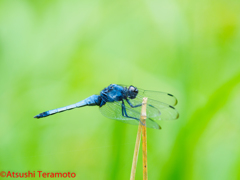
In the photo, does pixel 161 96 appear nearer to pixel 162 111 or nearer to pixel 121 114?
pixel 162 111

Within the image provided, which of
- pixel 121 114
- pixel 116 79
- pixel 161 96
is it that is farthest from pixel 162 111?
pixel 116 79

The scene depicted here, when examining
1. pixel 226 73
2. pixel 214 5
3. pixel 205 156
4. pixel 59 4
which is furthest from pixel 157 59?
pixel 59 4

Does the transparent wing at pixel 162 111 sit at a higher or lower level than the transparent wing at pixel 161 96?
lower

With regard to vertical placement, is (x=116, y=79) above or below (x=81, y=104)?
above

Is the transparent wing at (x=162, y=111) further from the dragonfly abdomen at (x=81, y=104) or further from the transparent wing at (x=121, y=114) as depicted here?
the dragonfly abdomen at (x=81, y=104)

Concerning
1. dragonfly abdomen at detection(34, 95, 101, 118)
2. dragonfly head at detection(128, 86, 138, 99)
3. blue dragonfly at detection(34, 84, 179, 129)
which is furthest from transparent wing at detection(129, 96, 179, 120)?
dragonfly abdomen at detection(34, 95, 101, 118)

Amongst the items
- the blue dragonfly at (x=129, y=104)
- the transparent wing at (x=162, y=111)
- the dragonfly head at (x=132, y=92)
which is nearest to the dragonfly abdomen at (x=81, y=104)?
the blue dragonfly at (x=129, y=104)
